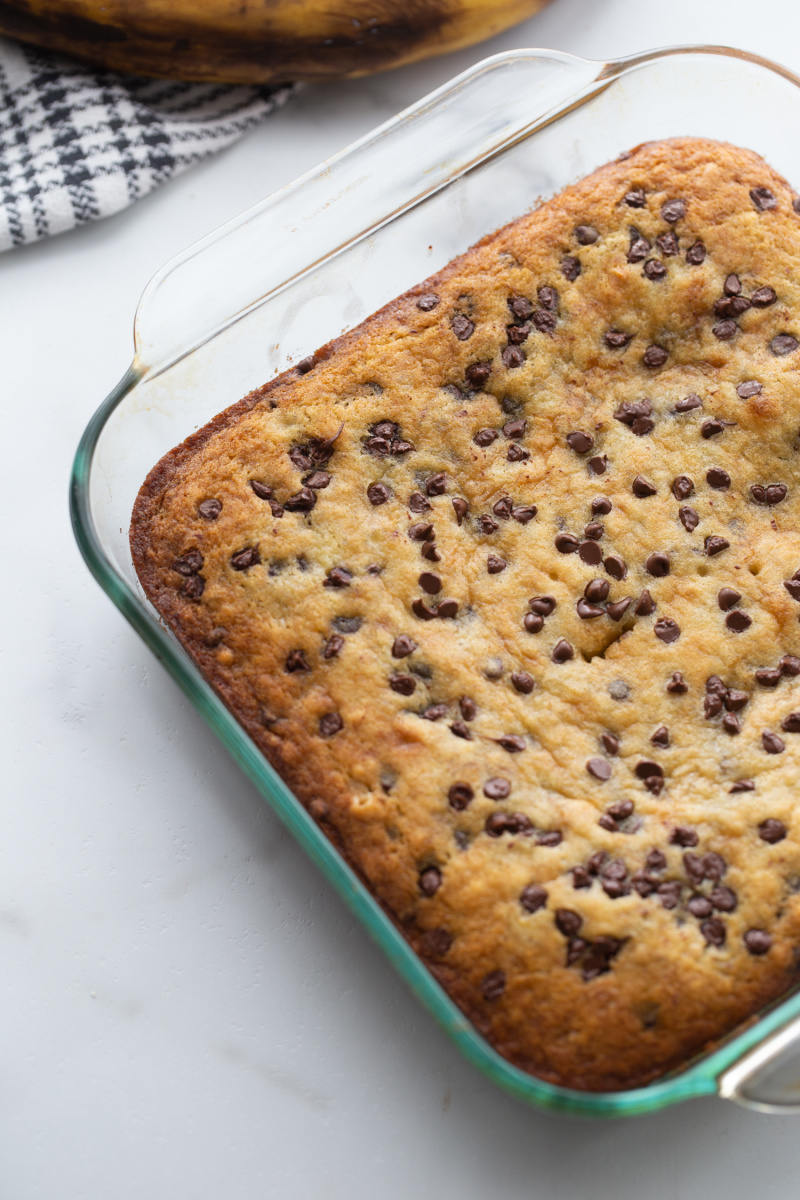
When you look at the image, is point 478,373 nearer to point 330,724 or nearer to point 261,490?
point 261,490

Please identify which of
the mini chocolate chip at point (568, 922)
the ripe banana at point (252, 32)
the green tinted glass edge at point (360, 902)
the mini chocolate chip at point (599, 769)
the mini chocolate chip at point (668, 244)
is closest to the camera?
the green tinted glass edge at point (360, 902)

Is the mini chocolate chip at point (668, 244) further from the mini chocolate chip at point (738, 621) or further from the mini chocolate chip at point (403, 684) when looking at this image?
the mini chocolate chip at point (403, 684)

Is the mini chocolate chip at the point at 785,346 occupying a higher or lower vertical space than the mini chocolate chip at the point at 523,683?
higher

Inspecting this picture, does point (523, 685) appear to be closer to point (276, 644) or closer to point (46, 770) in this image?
point (276, 644)

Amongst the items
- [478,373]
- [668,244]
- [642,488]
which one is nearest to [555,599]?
[642,488]

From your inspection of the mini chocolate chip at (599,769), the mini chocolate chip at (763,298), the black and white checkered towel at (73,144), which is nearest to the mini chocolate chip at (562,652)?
the mini chocolate chip at (599,769)

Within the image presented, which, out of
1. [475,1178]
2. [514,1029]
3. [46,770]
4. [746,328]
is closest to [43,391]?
[46,770]
